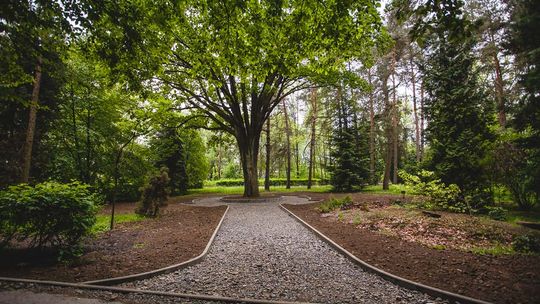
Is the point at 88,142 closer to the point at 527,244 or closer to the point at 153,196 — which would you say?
the point at 153,196

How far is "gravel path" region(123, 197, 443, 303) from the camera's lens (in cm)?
375

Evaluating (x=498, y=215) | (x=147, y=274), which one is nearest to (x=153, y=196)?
(x=147, y=274)

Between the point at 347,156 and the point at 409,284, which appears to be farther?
the point at 347,156

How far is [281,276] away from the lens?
448cm

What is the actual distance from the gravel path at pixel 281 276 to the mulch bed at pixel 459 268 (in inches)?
18.6

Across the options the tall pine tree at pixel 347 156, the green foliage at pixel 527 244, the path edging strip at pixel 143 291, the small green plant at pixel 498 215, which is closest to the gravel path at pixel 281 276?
the path edging strip at pixel 143 291

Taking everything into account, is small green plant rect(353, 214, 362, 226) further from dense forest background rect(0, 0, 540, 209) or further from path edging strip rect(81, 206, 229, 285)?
path edging strip rect(81, 206, 229, 285)

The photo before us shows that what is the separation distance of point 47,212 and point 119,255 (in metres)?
1.61

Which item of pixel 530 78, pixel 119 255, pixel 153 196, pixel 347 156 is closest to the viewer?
pixel 119 255

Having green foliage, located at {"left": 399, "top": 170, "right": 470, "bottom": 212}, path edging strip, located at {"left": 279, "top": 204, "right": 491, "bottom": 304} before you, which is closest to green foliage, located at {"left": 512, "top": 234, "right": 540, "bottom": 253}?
path edging strip, located at {"left": 279, "top": 204, "right": 491, "bottom": 304}

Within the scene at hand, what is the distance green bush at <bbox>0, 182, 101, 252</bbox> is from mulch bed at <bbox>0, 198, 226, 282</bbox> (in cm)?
36

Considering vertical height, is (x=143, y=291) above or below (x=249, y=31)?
below

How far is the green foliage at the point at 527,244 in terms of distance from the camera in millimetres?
5172

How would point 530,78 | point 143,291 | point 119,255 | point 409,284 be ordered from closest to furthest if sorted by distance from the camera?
point 143,291, point 409,284, point 119,255, point 530,78
